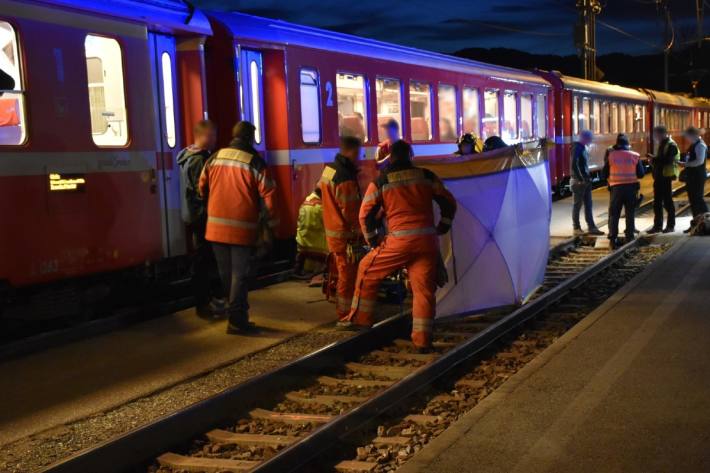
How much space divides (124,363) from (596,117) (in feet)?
69.0

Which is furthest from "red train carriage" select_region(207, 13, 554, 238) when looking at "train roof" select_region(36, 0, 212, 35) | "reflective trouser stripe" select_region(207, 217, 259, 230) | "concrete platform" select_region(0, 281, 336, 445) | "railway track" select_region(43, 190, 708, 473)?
"railway track" select_region(43, 190, 708, 473)

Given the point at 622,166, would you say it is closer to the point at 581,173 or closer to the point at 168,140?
the point at 581,173

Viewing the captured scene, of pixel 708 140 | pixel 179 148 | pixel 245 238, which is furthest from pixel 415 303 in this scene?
pixel 708 140

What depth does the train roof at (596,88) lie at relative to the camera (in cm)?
2288

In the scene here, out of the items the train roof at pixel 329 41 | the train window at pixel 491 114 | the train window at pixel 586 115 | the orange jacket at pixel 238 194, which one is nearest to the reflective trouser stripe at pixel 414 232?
the orange jacket at pixel 238 194

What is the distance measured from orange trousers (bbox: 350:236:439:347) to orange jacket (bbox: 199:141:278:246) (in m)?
1.01

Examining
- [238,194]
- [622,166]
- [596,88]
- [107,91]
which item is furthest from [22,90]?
[596,88]

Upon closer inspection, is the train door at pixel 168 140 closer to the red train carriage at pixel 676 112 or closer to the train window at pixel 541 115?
the train window at pixel 541 115

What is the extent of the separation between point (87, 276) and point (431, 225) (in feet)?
11.5

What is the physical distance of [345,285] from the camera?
26.8 feet

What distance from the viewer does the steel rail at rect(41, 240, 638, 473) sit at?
4.68m

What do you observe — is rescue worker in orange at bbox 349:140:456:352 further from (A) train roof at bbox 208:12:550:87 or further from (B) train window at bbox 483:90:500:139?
(B) train window at bbox 483:90:500:139

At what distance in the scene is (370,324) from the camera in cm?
770

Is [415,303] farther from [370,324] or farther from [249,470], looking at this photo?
[249,470]
